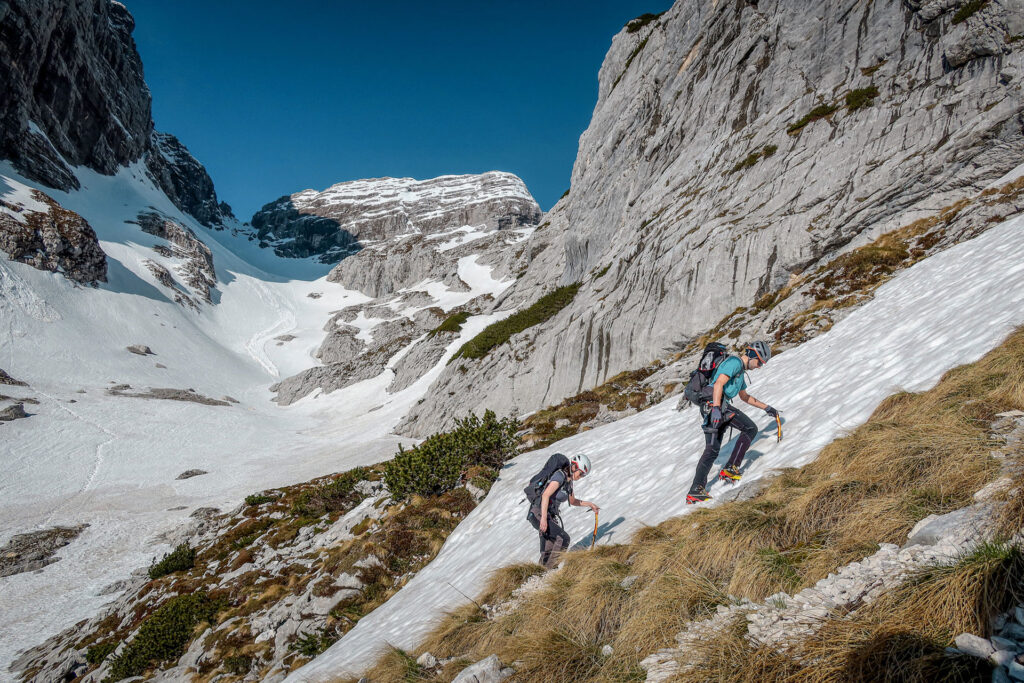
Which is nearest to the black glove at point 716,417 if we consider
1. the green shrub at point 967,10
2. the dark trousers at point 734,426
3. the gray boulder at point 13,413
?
the dark trousers at point 734,426

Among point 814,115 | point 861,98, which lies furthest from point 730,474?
point 814,115

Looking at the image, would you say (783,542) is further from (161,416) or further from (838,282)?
(161,416)

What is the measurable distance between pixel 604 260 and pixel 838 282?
2407 centimetres

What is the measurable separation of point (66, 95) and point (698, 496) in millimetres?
185227

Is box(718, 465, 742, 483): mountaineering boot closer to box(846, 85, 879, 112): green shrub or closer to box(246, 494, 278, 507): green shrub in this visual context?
box(846, 85, 879, 112): green shrub

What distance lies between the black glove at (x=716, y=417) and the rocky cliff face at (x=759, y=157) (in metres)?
18.6

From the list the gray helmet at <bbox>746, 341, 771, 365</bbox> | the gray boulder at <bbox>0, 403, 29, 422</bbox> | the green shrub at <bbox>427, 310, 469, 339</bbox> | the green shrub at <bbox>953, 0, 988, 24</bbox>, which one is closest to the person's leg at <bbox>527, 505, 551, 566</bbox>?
the gray helmet at <bbox>746, 341, 771, 365</bbox>

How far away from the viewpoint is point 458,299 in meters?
115

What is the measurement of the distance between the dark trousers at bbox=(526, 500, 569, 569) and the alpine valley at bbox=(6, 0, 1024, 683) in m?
0.35

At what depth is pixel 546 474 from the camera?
7910mm

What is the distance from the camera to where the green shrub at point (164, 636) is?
14.2 meters

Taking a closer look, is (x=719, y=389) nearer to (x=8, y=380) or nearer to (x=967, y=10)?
(x=967, y=10)

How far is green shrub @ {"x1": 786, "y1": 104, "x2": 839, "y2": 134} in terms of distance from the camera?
87.3 feet

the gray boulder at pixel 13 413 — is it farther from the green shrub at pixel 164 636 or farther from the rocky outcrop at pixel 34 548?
the green shrub at pixel 164 636
